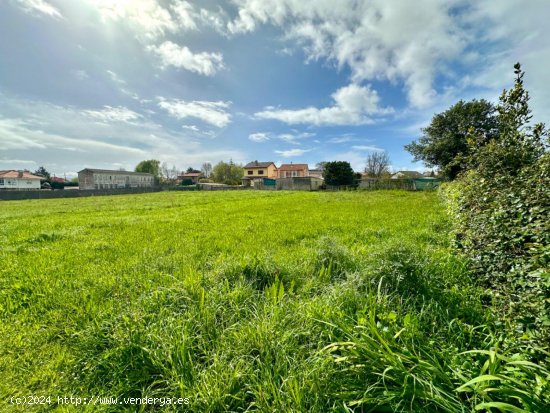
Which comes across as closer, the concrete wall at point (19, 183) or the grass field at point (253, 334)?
the grass field at point (253, 334)

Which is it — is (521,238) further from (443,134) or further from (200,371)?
(443,134)

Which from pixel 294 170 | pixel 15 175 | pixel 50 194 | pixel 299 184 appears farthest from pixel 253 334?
pixel 15 175

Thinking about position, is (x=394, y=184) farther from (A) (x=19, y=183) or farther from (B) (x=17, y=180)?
(A) (x=19, y=183)

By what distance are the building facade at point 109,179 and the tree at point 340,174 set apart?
42.9 m

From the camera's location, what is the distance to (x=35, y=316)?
2.78 meters

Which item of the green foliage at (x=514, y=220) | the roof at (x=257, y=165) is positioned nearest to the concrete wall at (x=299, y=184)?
the roof at (x=257, y=165)

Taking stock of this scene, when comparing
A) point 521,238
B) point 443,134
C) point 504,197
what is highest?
point 443,134

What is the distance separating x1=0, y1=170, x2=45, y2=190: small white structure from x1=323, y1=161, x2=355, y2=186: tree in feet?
232

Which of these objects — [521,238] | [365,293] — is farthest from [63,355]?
[521,238]

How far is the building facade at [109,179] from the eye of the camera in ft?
194

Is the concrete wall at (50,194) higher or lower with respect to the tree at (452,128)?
lower

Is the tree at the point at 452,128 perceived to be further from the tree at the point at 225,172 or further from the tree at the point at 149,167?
the tree at the point at 149,167

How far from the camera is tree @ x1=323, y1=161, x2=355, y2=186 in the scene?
1469 inches

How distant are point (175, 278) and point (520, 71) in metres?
6.23
